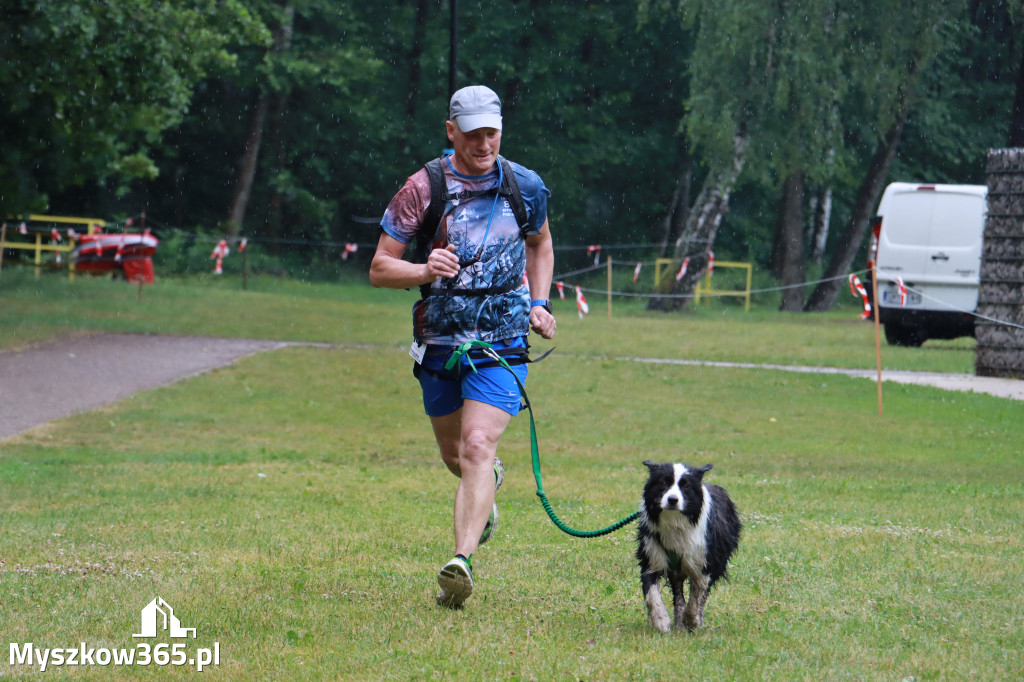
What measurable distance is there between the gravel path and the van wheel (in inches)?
223

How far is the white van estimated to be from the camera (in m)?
23.1

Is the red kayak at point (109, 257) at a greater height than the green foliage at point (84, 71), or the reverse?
the green foliage at point (84, 71)

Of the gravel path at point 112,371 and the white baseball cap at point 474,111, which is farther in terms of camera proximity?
the gravel path at point 112,371

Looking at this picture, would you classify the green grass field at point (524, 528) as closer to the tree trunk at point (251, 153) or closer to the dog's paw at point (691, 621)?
the dog's paw at point (691, 621)

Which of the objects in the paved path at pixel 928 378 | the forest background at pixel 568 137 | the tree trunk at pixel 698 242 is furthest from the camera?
the forest background at pixel 568 137

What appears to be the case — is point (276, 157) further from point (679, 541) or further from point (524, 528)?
point (679, 541)

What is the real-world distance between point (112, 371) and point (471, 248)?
43.0 feet

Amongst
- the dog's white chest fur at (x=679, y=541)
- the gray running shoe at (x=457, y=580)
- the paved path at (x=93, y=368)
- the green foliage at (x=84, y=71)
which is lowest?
the paved path at (x=93, y=368)

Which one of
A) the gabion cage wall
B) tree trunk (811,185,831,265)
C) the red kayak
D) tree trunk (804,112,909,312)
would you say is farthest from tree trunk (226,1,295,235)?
the gabion cage wall

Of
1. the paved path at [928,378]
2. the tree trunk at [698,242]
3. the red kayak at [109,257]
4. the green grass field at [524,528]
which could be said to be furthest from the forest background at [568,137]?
the green grass field at [524,528]

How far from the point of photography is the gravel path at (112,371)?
14930 mm

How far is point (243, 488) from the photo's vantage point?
Answer: 32.1 ft

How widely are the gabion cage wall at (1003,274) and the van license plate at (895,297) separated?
463cm

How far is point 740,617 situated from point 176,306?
2339 centimetres
